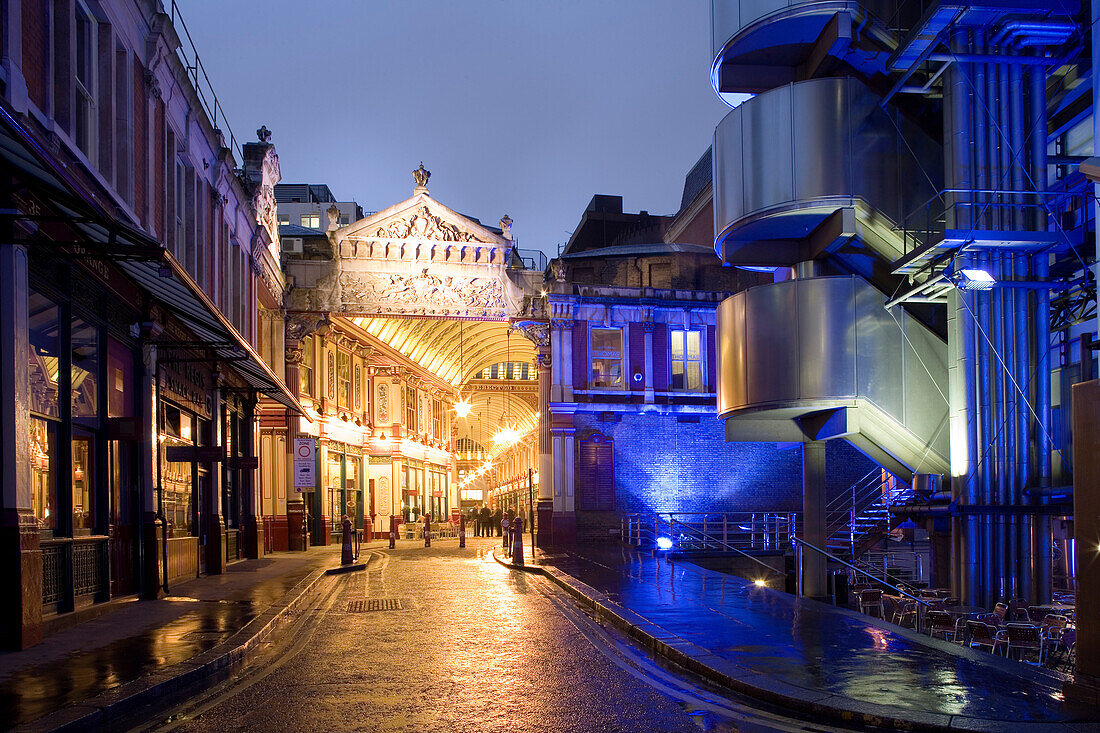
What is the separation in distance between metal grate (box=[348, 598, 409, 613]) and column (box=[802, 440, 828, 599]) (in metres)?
7.86

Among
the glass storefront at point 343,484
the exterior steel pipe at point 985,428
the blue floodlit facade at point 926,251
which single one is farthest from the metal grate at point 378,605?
the glass storefront at point 343,484

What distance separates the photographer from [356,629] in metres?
13.8

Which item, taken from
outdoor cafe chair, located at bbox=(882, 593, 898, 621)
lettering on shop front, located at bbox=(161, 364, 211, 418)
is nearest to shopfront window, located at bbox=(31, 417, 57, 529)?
lettering on shop front, located at bbox=(161, 364, 211, 418)

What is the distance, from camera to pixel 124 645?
11.2 meters

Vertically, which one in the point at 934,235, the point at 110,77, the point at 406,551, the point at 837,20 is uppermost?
the point at 837,20

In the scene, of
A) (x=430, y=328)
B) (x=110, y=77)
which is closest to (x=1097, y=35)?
(x=110, y=77)

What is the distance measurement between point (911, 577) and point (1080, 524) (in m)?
20.3

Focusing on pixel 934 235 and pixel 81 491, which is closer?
pixel 81 491

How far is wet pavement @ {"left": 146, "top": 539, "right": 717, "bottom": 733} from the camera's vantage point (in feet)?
26.0

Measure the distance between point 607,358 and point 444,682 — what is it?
89.8ft

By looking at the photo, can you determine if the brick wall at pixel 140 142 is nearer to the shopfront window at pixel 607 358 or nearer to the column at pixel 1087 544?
the column at pixel 1087 544

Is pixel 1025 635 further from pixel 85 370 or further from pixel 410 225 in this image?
pixel 410 225

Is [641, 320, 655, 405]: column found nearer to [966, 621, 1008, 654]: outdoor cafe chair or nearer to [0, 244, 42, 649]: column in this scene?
[966, 621, 1008, 654]: outdoor cafe chair

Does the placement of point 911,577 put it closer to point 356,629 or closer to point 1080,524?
point 356,629
